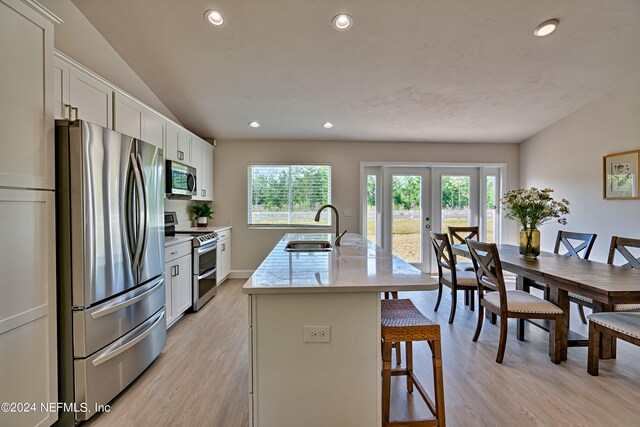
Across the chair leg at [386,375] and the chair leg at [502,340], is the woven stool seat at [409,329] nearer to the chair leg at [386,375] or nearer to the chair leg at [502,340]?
the chair leg at [386,375]

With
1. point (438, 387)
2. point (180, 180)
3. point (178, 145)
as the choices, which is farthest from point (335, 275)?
point (178, 145)

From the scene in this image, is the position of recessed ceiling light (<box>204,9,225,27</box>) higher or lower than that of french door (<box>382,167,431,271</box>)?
higher

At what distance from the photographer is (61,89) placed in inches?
75.4

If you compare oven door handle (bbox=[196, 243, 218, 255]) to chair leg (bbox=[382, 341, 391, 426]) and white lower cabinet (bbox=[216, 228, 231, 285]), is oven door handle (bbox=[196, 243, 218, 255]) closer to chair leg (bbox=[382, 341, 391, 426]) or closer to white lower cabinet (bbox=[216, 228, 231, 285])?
white lower cabinet (bbox=[216, 228, 231, 285])

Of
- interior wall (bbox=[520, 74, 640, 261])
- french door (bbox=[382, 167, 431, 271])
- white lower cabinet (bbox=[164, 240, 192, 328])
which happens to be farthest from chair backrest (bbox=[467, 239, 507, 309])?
white lower cabinet (bbox=[164, 240, 192, 328])

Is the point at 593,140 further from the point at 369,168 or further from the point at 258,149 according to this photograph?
the point at 258,149

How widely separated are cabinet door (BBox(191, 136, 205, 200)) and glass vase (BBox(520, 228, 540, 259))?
4.03 m

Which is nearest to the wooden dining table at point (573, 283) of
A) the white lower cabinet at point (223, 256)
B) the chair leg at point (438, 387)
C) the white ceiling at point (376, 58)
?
the chair leg at point (438, 387)

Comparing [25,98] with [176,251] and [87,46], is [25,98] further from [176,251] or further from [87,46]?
[176,251]

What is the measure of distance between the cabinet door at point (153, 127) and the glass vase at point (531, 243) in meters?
3.84

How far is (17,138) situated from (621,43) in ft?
15.4

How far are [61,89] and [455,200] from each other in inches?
206

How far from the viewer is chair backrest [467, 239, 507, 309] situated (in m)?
2.30

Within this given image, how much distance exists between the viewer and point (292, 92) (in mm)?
3459
